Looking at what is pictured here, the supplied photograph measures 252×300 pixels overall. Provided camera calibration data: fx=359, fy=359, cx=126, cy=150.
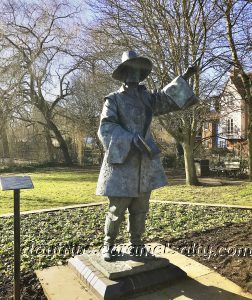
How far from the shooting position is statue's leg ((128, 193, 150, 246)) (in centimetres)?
390

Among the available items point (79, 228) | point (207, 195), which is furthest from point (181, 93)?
point (207, 195)

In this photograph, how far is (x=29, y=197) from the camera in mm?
11016

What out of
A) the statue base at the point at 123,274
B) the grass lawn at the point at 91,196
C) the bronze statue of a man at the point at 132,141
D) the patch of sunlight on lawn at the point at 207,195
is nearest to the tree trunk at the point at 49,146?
the grass lawn at the point at 91,196

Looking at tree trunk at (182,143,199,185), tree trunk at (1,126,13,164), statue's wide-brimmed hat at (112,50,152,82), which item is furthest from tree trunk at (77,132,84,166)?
statue's wide-brimmed hat at (112,50,152,82)

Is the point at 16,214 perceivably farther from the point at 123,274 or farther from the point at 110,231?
the point at 123,274

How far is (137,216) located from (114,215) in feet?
0.93

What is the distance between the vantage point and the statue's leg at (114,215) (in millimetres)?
3781

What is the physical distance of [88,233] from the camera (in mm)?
6266

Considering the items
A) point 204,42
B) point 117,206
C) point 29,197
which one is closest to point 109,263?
point 117,206

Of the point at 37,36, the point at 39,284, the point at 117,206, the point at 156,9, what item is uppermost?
the point at 37,36

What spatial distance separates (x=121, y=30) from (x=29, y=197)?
655 cm

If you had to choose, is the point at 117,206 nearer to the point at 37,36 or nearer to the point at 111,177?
the point at 111,177

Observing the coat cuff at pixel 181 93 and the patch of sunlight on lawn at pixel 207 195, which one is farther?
the patch of sunlight on lawn at pixel 207 195

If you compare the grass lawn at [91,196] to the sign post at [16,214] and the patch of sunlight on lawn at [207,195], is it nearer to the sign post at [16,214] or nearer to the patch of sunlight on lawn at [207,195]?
the patch of sunlight on lawn at [207,195]
